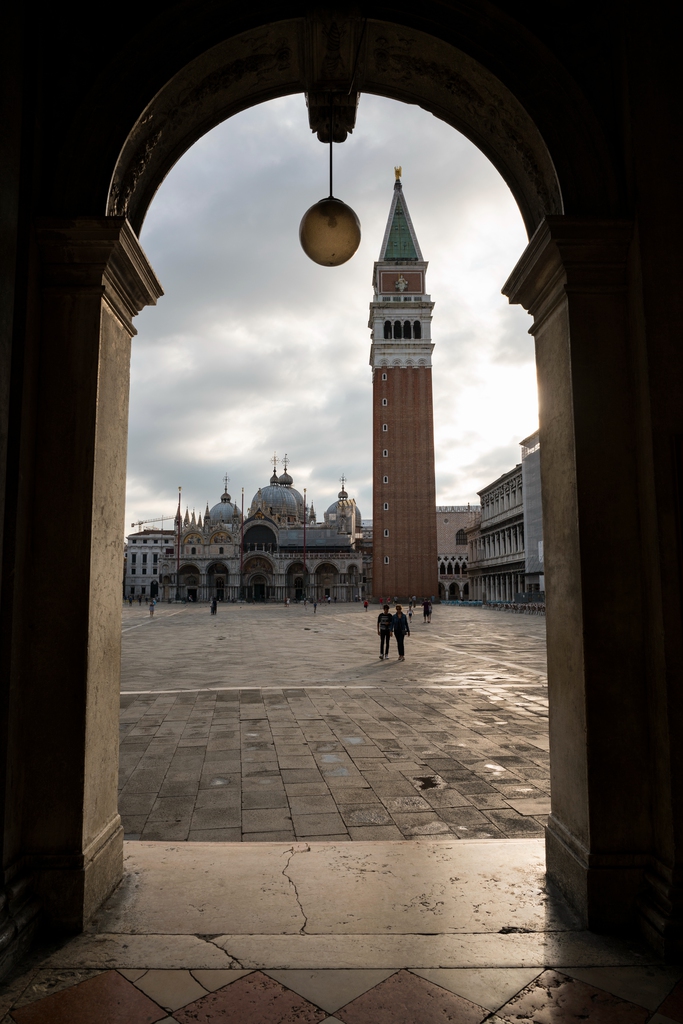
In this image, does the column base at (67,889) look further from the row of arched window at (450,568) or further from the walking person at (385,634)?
the row of arched window at (450,568)

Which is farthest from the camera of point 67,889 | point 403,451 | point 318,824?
point 403,451

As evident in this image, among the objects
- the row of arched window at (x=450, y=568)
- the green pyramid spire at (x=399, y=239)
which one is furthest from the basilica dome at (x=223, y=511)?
the green pyramid spire at (x=399, y=239)

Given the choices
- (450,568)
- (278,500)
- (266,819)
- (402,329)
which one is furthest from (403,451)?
(266,819)

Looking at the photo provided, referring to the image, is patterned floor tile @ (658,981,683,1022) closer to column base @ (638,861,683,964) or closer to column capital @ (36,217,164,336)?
column base @ (638,861,683,964)

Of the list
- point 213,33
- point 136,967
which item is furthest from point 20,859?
point 213,33

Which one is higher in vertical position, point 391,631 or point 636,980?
point 391,631

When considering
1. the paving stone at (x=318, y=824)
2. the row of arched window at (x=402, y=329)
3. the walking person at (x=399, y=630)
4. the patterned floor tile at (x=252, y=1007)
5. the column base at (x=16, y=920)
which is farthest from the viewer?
the row of arched window at (x=402, y=329)

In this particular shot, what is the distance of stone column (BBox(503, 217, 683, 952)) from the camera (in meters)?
2.82

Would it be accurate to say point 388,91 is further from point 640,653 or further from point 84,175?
point 640,653

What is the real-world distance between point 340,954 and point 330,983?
205 mm

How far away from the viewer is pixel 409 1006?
2.20 meters

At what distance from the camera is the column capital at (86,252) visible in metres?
3.02

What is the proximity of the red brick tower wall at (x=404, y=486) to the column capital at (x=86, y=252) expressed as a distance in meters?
60.3

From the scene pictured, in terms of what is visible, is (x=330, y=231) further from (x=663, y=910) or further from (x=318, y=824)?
(x=318, y=824)
